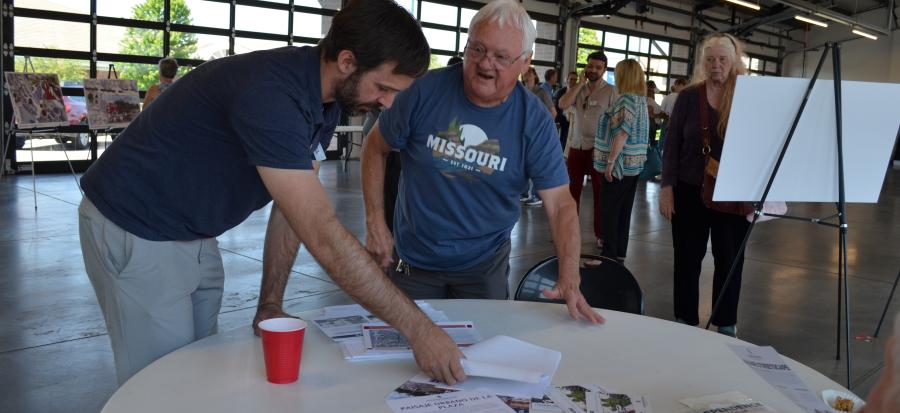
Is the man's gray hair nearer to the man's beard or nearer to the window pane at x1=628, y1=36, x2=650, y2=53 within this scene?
the man's beard

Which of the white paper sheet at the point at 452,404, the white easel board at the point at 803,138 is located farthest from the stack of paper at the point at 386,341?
the white easel board at the point at 803,138

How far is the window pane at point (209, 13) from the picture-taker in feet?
35.1

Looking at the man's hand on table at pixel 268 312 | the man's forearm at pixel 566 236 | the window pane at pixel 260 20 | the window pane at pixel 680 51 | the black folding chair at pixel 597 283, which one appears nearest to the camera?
the man's hand on table at pixel 268 312

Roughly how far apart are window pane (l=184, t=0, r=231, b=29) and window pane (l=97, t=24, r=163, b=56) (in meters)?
0.56

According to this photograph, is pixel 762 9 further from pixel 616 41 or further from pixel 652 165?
pixel 652 165

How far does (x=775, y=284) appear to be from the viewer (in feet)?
17.5

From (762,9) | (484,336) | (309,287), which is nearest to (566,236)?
(484,336)

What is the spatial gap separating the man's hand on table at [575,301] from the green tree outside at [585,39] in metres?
14.4

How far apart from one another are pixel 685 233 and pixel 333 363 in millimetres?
2671

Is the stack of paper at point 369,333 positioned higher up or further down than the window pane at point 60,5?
further down

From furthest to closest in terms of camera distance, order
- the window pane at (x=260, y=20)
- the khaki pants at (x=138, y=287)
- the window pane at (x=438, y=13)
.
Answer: the window pane at (x=438, y=13)
the window pane at (x=260, y=20)
the khaki pants at (x=138, y=287)

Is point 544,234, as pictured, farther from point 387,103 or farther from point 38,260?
point 387,103

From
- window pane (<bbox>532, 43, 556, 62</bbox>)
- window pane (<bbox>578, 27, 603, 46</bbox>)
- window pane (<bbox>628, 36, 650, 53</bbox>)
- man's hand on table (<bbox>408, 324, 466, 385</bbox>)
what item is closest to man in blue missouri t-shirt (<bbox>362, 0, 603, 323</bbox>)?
man's hand on table (<bbox>408, 324, 466, 385</bbox>)

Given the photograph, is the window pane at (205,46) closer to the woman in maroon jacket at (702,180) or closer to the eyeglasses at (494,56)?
the woman in maroon jacket at (702,180)
